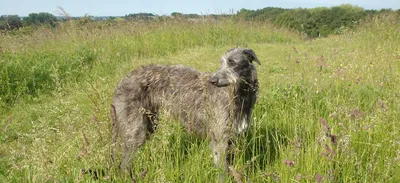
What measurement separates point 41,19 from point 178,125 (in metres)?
11.0

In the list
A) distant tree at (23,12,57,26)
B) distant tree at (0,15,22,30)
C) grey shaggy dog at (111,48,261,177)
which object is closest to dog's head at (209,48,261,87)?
grey shaggy dog at (111,48,261,177)

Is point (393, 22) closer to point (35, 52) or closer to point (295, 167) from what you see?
point (295, 167)

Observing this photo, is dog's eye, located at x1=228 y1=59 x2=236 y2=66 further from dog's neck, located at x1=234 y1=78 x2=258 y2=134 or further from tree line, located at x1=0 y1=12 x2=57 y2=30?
tree line, located at x1=0 y1=12 x2=57 y2=30

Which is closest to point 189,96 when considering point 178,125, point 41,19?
point 178,125

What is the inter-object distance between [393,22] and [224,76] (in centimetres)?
847

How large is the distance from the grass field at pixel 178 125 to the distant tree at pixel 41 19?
2.55 feet

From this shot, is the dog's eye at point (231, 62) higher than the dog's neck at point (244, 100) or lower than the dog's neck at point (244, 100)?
higher

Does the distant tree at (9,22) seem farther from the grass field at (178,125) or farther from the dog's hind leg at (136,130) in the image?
the dog's hind leg at (136,130)

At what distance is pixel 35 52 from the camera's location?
843 cm

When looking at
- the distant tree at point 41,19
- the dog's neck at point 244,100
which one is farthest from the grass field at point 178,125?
the distant tree at point 41,19

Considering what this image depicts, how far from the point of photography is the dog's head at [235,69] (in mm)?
3182

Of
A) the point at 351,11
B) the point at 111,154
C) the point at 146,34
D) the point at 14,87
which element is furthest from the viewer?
the point at 351,11

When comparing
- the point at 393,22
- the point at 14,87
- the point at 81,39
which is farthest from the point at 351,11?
the point at 14,87

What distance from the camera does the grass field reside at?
2303 mm
